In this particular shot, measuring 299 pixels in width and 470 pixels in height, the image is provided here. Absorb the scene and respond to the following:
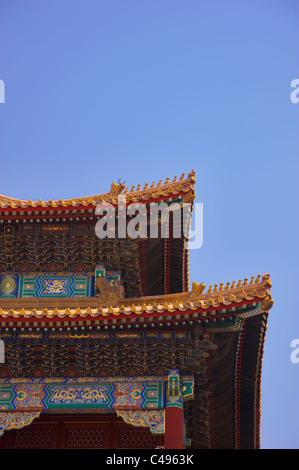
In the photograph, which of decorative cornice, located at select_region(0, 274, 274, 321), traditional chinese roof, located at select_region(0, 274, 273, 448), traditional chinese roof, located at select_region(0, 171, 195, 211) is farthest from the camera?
traditional chinese roof, located at select_region(0, 171, 195, 211)

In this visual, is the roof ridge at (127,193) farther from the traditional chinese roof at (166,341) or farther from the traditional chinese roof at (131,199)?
the traditional chinese roof at (166,341)

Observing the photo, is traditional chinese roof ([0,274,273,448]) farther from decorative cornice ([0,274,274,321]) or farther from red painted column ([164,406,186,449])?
red painted column ([164,406,186,449])


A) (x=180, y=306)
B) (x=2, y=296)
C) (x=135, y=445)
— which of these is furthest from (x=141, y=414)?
(x=2, y=296)

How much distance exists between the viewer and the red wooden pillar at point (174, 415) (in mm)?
16938

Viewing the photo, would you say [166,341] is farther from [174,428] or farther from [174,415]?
[174,428]

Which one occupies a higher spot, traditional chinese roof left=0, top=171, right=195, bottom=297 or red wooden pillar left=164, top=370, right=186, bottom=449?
traditional chinese roof left=0, top=171, right=195, bottom=297

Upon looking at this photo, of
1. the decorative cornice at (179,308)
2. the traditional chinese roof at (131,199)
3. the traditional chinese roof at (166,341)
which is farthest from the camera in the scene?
the traditional chinese roof at (131,199)

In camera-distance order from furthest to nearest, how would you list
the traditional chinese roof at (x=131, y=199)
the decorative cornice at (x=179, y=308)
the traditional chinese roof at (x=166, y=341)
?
1. the traditional chinese roof at (x=131, y=199)
2. the traditional chinese roof at (x=166, y=341)
3. the decorative cornice at (x=179, y=308)

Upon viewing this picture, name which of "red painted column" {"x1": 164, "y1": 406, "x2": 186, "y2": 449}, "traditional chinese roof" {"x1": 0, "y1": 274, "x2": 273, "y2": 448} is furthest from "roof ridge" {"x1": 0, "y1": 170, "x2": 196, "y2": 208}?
"red painted column" {"x1": 164, "y1": 406, "x2": 186, "y2": 449}

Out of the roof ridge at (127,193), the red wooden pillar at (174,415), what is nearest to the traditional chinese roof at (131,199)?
the roof ridge at (127,193)

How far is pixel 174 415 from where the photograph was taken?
17297 mm

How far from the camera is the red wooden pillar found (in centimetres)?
1694

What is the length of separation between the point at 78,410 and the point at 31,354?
1773mm

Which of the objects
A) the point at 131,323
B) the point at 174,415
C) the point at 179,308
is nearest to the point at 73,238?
the point at 131,323
